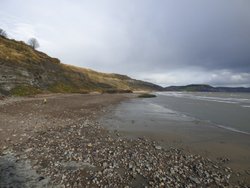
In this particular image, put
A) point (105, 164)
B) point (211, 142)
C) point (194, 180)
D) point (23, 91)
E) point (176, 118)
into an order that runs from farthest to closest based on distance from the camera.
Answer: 1. point (23, 91)
2. point (176, 118)
3. point (211, 142)
4. point (105, 164)
5. point (194, 180)

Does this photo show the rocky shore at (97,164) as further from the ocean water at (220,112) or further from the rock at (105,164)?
the ocean water at (220,112)

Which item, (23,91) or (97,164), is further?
(23,91)

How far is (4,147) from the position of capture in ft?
39.2

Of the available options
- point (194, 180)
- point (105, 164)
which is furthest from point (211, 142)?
point (105, 164)

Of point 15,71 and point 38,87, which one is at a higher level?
point 15,71

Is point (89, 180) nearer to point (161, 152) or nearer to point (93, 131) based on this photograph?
point (161, 152)

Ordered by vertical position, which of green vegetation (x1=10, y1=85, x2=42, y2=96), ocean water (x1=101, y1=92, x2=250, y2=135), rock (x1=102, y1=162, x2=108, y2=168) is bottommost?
ocean water (x1=101, y1=92, x2=250, y2=135)

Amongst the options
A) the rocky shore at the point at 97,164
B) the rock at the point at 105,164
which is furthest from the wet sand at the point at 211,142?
the rock at the point at 105,164

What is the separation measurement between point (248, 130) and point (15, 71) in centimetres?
5612

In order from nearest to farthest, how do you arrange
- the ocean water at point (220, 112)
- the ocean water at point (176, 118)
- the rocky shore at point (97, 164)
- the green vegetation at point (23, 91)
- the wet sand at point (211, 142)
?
the rocky shore at point (97, 164), the wet sand at point (211, 142), the ocean water at point (176, 118), the ocean water at point (220, 112), the green vegetation at point (23, 91)

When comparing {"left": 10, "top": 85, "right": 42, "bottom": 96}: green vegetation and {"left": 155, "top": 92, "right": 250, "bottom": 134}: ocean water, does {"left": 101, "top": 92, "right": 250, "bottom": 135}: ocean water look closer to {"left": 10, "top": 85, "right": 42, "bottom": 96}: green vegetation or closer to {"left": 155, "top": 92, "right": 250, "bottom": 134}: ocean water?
{"left": 155, "top": 92, "right": 250, "bottom": 134}: ocean water

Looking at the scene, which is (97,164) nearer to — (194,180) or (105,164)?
(105,164)

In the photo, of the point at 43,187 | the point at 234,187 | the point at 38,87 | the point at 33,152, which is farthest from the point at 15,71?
the point at 234,187

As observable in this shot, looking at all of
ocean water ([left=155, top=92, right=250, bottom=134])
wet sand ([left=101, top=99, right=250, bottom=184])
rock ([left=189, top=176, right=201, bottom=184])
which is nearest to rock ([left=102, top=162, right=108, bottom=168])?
rock ([left=189, top=176, right=201, bottom=184])
